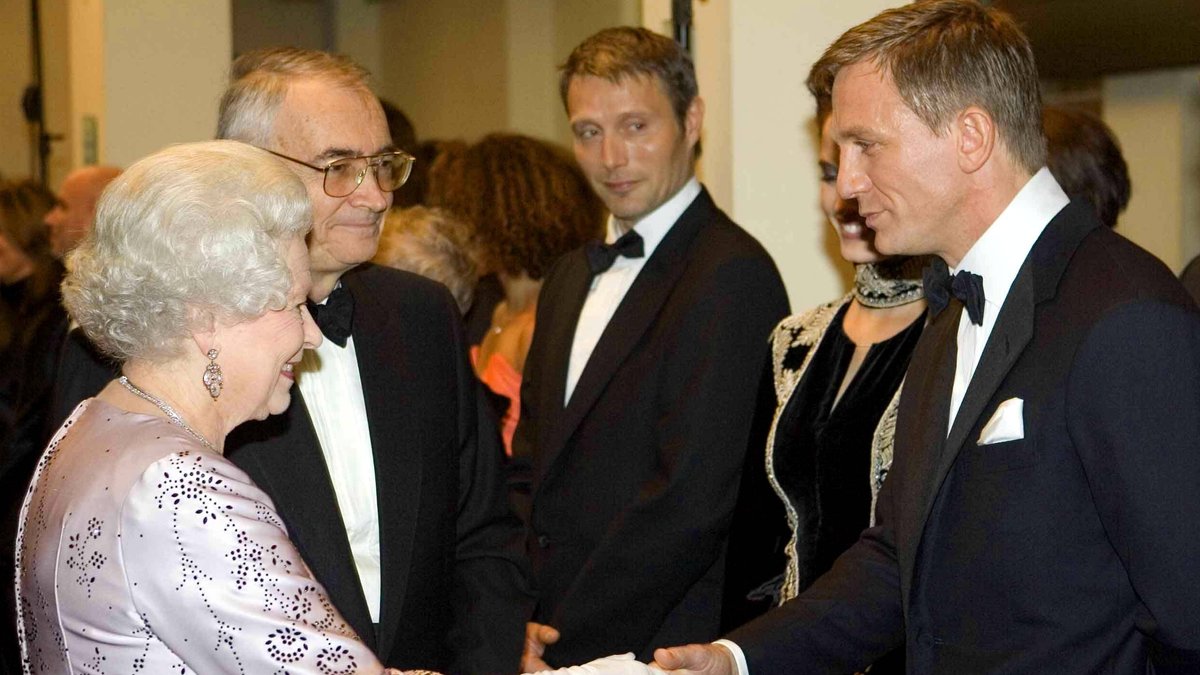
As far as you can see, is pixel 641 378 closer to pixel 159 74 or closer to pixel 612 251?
pixel 612 251

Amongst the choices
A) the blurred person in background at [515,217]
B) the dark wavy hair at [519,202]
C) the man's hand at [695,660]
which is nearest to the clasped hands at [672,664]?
the man's hand at [695,660]

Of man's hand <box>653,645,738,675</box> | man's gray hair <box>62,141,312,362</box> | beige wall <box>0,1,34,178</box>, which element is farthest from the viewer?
beige wall <box>0,1,34,178</box>

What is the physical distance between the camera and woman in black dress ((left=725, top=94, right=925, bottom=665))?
8.62 ft

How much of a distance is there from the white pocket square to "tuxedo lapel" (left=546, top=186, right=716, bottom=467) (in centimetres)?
118

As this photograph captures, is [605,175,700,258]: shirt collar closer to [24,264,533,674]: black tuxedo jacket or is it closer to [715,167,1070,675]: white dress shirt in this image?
[24,264,533,674]: black tuxedo jacket

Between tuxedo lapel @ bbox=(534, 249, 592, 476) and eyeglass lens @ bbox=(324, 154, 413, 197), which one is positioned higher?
eyeglass lens @ bbox=(324, 154, 413, 197)

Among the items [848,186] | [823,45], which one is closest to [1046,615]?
[848,186]

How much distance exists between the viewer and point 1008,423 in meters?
1.91

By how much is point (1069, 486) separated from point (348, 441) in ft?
3.94

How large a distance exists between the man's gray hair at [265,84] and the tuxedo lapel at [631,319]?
822mm

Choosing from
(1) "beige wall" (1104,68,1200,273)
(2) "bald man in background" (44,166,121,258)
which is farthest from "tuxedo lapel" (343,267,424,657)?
(1) "beige wall" (1104,68,1200,273)

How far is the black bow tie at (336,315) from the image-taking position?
8.09ft

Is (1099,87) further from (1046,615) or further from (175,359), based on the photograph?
(175,359)

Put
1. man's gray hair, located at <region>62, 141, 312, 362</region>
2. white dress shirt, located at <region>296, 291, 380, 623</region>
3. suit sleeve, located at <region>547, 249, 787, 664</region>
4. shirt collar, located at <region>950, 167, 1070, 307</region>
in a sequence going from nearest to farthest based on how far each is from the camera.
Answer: man's gray hair, located at <region>62, 141, 312, 362</region> < shirt collar, located at <region>950, 167, 1070, 307</region> < white dress shirt, located at <region>296, 291, 380, 623</region> < suit sleeve, located at <region>547, 249, 787, 664</region>
